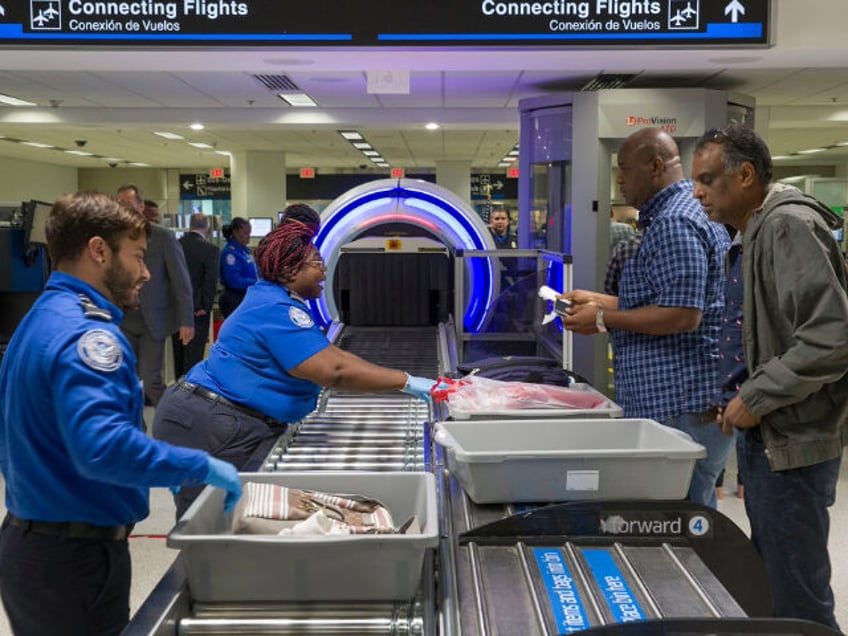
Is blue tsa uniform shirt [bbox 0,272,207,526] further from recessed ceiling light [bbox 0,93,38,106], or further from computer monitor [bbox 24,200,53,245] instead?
recessed ceiling light [bbox 0,93,38,106]

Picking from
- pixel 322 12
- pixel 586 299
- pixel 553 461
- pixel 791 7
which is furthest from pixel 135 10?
pixel 791 7

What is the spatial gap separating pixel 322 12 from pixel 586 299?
1.70 metres

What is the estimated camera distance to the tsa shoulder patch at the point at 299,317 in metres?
2.61

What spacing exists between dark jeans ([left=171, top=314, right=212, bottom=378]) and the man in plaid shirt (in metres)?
5.72

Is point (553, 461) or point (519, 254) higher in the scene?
point (519, 254)

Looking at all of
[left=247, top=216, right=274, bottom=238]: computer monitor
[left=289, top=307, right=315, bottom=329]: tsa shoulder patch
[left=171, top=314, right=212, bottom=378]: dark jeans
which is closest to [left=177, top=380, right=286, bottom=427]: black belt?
[left=289, top=307, right=315, bottom=329]: tsa shoulder patch

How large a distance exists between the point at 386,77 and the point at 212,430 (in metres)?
A: 3.29

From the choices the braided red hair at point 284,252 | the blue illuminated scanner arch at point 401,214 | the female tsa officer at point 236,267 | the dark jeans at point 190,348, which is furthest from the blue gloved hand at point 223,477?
the female tsa officer at point 236,267

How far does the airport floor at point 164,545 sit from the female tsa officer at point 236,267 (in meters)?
3.63

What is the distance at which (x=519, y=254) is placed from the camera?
4703mm

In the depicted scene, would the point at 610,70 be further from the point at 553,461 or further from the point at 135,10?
the point at 553,461

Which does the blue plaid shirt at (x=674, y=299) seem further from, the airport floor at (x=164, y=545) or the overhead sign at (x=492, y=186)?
the overhead sign at (x=492, y=186)

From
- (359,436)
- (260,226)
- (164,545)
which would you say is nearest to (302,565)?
(359,436)

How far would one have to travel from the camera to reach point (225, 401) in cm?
270
